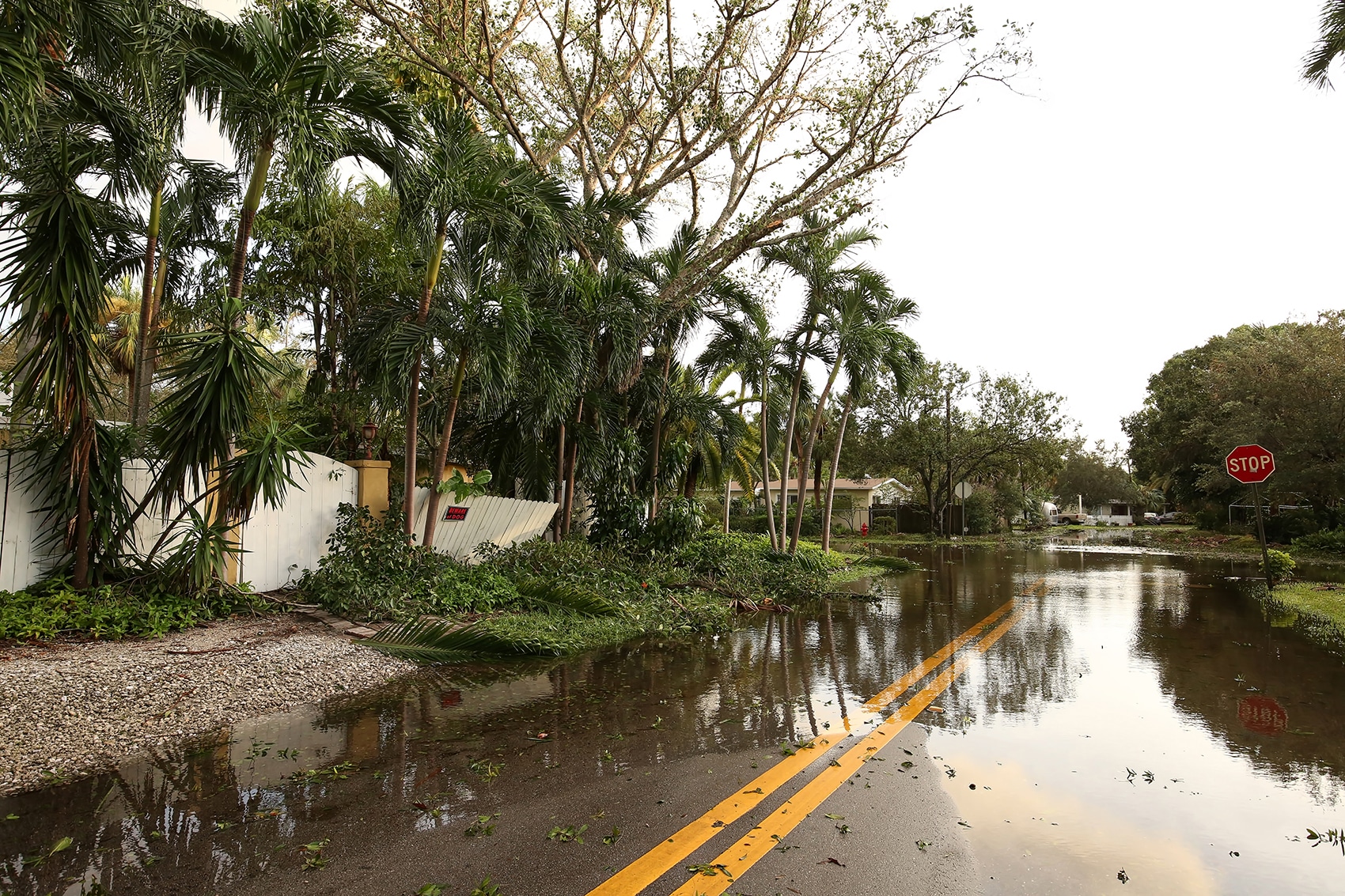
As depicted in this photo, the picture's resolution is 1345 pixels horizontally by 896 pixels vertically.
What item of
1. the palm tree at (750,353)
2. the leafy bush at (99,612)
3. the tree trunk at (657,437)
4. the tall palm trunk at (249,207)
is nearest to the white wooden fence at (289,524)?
the leafy bush at (99,612)

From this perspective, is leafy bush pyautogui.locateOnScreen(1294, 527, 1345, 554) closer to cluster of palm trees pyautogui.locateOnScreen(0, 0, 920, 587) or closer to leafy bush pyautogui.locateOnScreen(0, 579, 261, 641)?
cluster of palm trees pyautogui.locateOnScreen(0, 0, 920, 587)

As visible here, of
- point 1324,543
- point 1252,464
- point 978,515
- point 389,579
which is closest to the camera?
point 389,579

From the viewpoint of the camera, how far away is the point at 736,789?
431cm

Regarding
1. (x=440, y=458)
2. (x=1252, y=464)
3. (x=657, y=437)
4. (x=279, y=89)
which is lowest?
(x=440, y=458)

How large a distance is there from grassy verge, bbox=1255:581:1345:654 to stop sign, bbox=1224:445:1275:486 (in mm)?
2248

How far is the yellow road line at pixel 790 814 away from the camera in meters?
3.26

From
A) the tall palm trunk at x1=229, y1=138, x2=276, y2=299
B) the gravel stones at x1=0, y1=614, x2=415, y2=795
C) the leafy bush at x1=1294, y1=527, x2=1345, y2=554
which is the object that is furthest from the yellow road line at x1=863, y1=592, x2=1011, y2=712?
the leafy bush at x1=1294, y1=527, x2=1345, y2=554

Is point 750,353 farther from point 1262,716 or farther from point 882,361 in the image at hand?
point 1262,716

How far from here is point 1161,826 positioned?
13.0 ft

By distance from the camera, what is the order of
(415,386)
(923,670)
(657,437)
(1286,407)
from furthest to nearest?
(1286,407)
(657,437)
(415,386)
(923,670)

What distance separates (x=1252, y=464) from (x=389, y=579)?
1672 centimetres

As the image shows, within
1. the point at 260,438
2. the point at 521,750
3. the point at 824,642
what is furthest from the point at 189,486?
the point at 824,642

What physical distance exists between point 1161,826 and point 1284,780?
4.34ft

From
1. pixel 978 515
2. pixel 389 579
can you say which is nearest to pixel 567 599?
pixel 389 579
